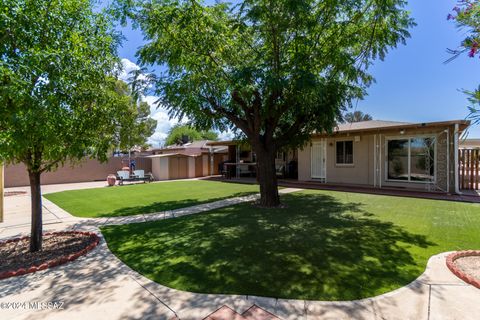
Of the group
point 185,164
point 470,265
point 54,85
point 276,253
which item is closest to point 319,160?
point 470,265

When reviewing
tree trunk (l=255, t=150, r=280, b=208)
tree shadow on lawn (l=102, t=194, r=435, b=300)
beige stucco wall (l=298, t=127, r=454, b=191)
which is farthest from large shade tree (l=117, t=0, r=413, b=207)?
beige stucco wall (l=298, t=127, r=454, b=191)

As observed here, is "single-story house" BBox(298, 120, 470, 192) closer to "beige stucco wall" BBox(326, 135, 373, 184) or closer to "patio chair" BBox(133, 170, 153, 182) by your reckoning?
"beige stucco wall" BBox(326, 135, 373, 184)

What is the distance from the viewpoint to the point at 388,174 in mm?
12398

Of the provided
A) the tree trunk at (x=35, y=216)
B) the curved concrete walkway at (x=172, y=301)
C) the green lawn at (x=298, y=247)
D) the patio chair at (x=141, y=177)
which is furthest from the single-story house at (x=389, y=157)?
the patio chair at (x=141, y=177)

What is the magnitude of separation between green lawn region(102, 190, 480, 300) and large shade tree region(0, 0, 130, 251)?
2164mm

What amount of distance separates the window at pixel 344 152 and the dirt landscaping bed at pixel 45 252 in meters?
12.0

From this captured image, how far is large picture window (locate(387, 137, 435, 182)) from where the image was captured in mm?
11148

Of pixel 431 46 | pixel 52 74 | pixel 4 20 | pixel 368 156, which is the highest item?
pixel 431 46

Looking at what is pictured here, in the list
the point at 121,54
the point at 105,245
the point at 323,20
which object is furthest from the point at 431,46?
the point at 105,245

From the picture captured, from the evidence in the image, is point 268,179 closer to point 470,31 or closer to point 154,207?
point 154,207

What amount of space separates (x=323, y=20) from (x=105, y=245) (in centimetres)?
742

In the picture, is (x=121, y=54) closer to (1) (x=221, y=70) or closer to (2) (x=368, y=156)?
(1) (x=221, y=70)

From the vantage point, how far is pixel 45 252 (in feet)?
16.3

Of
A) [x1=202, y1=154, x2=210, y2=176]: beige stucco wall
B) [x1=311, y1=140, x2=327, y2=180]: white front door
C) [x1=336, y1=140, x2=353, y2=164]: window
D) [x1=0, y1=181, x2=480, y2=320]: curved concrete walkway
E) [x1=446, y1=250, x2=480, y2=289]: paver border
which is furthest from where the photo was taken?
[x1=202, y1=154, x2=210, y2=176]: beige stucco wall
